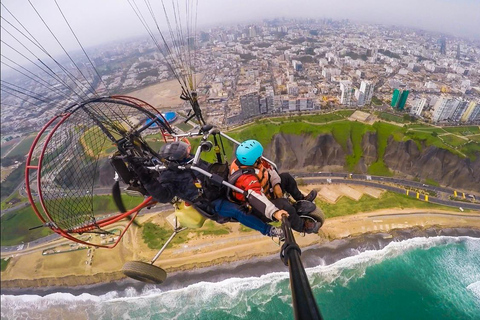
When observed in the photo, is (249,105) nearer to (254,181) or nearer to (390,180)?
(390,180)

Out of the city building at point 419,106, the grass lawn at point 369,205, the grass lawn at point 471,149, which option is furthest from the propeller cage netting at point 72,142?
the city building at point 419,106

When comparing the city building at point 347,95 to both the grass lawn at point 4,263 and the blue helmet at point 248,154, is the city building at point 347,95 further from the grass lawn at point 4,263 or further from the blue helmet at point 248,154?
the grass lawn at point 4,263

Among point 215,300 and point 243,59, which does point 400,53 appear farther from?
point 215,300

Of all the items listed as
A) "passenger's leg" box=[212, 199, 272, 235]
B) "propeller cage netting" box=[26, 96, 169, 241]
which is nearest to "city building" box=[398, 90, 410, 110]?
"passenger's leg" box=[212, 199, 272, 235]

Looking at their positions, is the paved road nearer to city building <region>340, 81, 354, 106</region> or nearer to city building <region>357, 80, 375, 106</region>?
city building <region>357, 80, 375, 106</region>

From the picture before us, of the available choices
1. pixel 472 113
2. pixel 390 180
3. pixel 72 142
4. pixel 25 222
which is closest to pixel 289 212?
pixel 72 142

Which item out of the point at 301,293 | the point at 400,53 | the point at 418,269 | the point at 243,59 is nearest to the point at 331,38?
the point at 400,53
